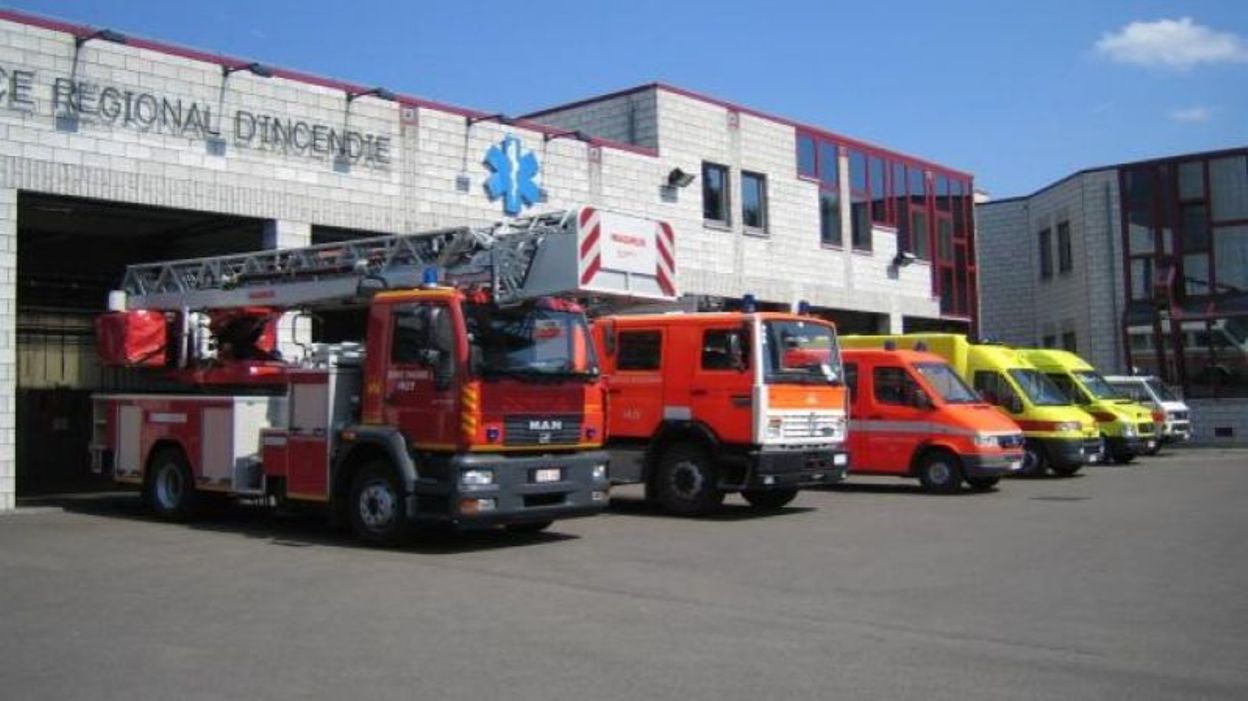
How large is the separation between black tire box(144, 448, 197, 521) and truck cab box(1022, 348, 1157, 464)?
17.8 meters

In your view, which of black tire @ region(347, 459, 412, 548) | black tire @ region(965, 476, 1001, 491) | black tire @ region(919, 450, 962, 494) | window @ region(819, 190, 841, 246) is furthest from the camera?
window @ region(819, 190, 841, 246)

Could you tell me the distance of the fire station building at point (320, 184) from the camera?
16.7m

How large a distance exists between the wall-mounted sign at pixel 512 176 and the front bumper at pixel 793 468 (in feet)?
30.3

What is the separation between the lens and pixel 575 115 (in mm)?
28031

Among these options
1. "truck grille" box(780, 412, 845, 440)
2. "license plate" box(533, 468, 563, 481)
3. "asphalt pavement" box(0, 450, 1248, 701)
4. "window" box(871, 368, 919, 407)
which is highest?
"window" box(871, 368, 919, 407)

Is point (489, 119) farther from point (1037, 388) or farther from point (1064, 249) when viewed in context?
point (1064, 249)

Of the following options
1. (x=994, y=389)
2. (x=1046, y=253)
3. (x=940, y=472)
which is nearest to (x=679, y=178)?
(x=994, y=389)

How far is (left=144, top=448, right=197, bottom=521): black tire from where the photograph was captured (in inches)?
591

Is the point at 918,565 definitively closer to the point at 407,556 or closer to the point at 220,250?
the point at 407,556

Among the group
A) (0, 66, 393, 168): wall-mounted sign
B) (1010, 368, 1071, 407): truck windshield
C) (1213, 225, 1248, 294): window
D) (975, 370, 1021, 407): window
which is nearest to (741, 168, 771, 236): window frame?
(975, 370, 1021, 407): window

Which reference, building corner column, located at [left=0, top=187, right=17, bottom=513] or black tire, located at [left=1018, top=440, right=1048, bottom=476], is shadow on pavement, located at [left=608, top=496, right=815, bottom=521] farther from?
building corner column, located at [left=0, top=187, right=17, bottom=513]

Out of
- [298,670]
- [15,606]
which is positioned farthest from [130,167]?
[298,670]

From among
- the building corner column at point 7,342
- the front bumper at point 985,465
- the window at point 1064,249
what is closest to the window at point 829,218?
the front bumper at point 985,465

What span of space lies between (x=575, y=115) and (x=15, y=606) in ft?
67.4
